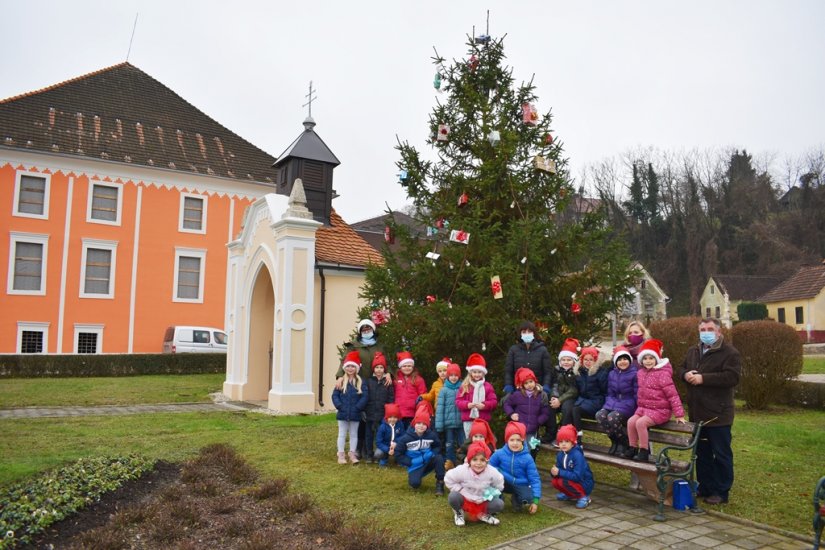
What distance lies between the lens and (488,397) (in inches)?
287

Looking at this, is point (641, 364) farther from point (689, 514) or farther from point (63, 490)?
point (63, 490)

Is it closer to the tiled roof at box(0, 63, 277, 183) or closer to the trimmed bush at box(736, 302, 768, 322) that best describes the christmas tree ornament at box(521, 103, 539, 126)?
the tiled roof at box(0, 63, 277, 183)

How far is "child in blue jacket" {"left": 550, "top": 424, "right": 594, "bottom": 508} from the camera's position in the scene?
20.4 feet

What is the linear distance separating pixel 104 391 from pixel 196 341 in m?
8.95

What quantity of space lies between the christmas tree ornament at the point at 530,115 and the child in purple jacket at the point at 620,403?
3.60 m

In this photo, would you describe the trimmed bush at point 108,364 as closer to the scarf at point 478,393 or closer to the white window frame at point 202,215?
the white window frame at point 202,215

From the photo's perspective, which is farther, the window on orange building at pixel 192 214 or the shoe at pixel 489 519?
the window on orange building at pixel 192 214

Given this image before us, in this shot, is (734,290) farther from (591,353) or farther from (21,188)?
(591,353)

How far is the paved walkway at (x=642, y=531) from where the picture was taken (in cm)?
502

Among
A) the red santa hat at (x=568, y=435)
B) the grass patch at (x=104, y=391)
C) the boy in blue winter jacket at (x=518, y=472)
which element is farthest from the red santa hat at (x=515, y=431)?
the grass patch at (x=104, y=391)

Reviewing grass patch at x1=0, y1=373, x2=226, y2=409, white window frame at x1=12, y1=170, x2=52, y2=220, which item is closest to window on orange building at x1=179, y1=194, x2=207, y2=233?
white window frame at x1=12, y1=170, x2=52, y2=220

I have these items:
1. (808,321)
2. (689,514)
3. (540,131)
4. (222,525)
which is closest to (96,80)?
(540,131)

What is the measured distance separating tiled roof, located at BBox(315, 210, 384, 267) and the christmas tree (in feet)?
17.9

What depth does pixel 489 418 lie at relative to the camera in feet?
24.5
